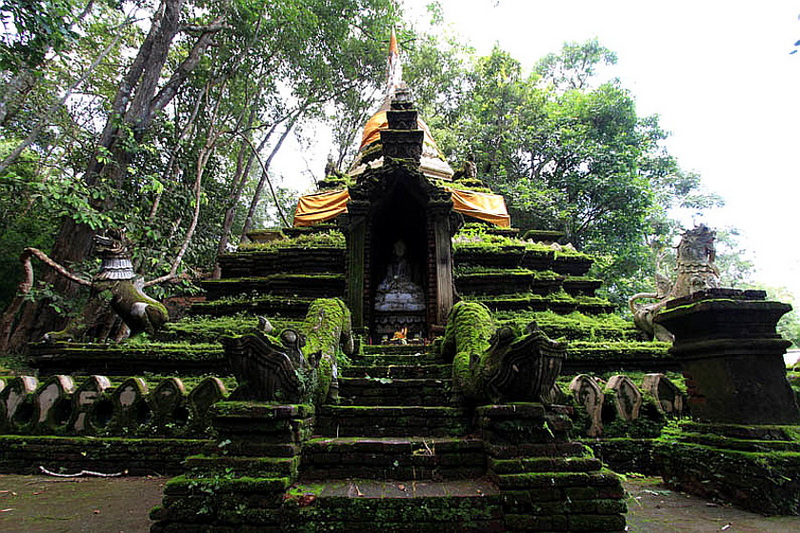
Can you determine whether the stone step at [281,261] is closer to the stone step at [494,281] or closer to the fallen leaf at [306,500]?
the stone step at [494,281]

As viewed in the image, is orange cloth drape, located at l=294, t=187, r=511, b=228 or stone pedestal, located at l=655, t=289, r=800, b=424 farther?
orange cloth drape, located at l=294, t=187, r=511, b=228

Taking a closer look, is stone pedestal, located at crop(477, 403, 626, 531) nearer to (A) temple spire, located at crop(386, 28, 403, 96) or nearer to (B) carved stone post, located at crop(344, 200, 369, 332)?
(B) carved stone post, located at crop(344, 200, 369, 332)

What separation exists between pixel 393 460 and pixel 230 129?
1461 cm

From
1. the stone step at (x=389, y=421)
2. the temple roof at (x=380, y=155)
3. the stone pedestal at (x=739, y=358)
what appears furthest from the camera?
the temple roof at (x=380, y=155)

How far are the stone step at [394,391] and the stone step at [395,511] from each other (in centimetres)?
142

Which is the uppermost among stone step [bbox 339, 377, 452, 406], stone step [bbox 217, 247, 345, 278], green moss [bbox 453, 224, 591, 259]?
green moss [bbox 453, 224, 591, 259]

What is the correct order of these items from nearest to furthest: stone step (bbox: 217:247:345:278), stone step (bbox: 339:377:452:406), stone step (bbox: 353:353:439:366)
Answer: stone step (bbox: 339:377:452:406), stone step (bbox: 353:353:439:366), stone step (bbox: 217:247:345:278)

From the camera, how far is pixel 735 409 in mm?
3344

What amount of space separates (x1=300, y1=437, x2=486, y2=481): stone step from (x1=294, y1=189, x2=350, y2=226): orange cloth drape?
912 cm

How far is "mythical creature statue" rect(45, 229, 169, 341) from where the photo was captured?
6531 millimetres

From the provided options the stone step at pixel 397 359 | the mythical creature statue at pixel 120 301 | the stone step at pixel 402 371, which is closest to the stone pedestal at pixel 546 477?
the stone step at pixel 402 371

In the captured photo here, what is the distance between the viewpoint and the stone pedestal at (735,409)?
2.98 meters

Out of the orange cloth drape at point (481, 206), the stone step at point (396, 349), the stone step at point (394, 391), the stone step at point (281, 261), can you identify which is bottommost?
the stone step at point (394, 391)

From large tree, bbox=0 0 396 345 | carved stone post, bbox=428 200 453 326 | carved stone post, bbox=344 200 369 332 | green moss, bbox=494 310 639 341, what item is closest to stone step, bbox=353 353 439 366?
carved stone post, bbox=344 200 369 332
